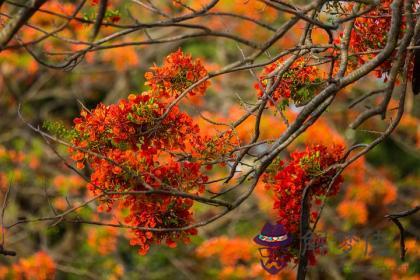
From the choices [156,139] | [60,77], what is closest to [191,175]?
[156,139]

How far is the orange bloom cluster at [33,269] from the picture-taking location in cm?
780

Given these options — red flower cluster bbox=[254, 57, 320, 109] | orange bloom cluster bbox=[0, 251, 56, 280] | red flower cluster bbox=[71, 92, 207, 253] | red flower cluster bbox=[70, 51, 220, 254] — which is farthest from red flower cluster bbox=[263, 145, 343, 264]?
orange bloom cluster bbox=[0, 251, 56, 280]

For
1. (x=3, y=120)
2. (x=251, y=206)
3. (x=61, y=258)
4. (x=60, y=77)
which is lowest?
(x=61, y=258)

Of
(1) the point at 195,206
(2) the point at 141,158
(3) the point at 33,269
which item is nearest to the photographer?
(2) the point at 141,158

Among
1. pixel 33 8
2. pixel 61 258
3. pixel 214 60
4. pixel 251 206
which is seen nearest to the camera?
pixel 33 8

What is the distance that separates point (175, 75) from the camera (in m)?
3.41

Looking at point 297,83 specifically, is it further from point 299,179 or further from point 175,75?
point 175,75

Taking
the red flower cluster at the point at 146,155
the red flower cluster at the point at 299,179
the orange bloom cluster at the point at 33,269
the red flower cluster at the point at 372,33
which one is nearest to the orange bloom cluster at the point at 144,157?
the red flower cluster at the point at 146,155

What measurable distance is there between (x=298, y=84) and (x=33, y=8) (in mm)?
1532

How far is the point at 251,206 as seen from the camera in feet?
29.5

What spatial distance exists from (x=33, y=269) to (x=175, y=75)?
5.17 meters

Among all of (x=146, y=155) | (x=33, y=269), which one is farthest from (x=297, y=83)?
(x=33, y=269)

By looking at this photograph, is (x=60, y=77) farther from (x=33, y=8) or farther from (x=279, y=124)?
(x=33, y=8)

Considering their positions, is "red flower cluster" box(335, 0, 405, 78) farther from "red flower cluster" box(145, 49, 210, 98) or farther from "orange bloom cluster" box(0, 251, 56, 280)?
"orange bloom cluster" box(0, 251, 56, 280)
